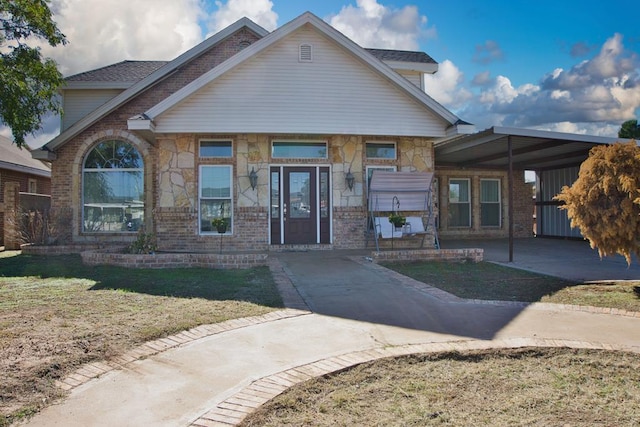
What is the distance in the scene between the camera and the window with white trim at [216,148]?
40.2ft

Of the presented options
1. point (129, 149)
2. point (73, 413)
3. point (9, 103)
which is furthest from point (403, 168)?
point (73, 413)

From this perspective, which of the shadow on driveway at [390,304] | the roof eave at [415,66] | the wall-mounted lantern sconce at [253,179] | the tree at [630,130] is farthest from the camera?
the tree at [630,130]

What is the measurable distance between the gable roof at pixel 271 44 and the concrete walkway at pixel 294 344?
645 centimetres

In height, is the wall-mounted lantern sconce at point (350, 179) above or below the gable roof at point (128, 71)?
below

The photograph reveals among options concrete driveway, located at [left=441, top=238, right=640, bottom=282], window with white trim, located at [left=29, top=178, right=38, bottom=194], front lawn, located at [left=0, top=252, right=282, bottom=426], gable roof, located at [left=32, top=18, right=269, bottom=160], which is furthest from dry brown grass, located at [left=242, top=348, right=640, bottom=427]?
window with white trim, located at [left=29, top=178, right=38, bottom=194]

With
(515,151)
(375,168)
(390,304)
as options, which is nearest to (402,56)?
(515,151)

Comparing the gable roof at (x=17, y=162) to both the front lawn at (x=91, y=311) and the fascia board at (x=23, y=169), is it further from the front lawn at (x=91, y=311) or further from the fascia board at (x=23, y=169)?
the front lawn at (x=91, y=311)

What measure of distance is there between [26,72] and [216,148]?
4712 mm

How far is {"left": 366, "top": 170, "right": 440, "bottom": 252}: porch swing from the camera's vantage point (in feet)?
38.4

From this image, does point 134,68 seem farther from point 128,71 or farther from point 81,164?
point 81,164

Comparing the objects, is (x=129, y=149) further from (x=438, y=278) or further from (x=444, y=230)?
(x=444, y=230)

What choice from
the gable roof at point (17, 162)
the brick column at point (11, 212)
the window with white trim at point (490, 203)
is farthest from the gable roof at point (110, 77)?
the window with white trim at point (490, 203)

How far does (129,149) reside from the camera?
1396 cm

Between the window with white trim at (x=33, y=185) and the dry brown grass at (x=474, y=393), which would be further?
the window with white trim at (x=33, y=185)
